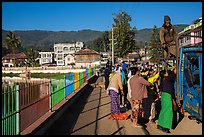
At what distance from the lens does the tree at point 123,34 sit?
39.5 meters

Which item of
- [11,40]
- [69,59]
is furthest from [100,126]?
[69,59]

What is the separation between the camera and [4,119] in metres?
5.47

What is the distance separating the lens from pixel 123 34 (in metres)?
39.5

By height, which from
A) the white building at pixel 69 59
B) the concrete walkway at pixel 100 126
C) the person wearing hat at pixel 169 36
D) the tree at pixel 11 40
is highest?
the tree at pixel 11 40

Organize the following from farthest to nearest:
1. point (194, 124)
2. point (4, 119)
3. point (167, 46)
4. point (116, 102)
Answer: point (167, 46) < point (116, 102) < point (194, 124) < point (4, 119)

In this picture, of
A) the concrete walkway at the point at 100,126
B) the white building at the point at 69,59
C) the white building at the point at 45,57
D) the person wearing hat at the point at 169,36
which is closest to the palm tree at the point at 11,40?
the white building at the point at 69,59

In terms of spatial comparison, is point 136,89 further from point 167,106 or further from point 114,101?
point 114,101

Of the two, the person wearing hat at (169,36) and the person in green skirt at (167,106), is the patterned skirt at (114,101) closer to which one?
the person in green skirt at (167,106)

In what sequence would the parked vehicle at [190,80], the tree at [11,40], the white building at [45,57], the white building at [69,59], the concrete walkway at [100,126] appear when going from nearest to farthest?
the parked vehicle at [190,80]
the concrete walkway at [100,126]
the tree at [11,40]
the white building at [69,59]
the white building at [45,57]

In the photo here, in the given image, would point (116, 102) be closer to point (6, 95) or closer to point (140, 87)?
point (140, 87)

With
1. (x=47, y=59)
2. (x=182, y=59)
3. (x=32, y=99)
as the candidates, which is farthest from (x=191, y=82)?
(x=47, y=59)

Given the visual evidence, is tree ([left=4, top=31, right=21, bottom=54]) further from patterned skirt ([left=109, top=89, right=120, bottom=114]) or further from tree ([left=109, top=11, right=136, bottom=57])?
patterned skirt ([left=109, top=89, right=120, bottom=114])

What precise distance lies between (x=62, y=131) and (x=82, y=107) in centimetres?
424

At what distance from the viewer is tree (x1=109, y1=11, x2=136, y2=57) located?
39.5 metres
